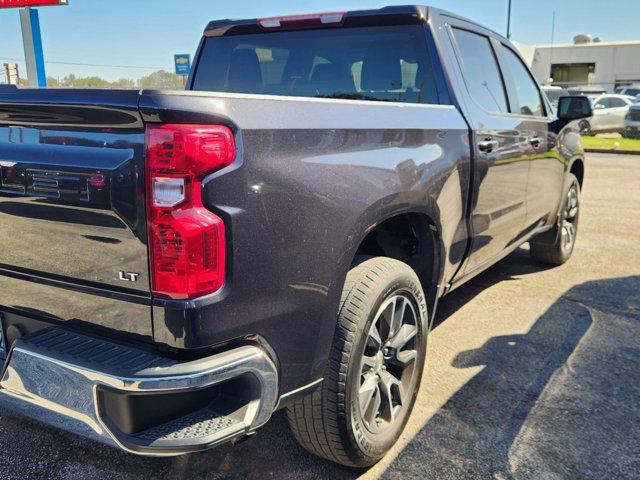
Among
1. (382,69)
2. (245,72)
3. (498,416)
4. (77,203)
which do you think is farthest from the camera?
(245,72)

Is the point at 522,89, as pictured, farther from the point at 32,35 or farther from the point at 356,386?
the point at 32,35

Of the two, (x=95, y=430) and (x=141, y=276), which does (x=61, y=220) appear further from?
(x=95, y=430)

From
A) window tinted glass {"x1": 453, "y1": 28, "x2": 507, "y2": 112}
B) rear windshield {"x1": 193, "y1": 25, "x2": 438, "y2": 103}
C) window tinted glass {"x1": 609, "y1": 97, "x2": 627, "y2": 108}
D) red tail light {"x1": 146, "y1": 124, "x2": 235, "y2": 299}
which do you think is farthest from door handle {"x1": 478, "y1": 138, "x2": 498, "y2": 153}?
window tinted glass {"x1": 609, "y1": 97, "x2": 627, "y2": 108}

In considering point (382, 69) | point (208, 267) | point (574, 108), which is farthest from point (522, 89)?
point (208, 267)

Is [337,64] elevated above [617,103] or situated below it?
above

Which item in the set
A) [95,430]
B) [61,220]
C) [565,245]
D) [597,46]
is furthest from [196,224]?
[597,46]

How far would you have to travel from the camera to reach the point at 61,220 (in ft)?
6.16

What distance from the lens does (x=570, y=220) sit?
5.74 meters

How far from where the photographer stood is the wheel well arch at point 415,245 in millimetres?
2887

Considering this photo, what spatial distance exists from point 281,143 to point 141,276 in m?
0.60

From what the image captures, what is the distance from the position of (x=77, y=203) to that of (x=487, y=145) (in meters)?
2.31

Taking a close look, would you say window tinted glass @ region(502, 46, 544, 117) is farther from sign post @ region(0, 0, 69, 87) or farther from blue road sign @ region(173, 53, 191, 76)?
blue road sign @ region(173, 53, 191, 76)

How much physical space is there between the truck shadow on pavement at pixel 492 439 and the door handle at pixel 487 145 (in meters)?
1.24

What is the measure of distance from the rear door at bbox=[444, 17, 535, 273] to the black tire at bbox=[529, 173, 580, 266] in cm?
136
